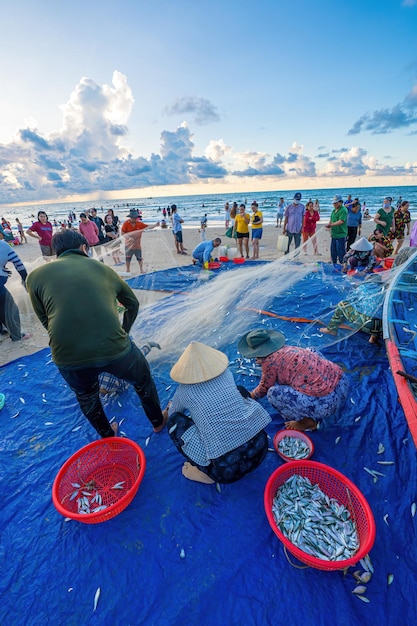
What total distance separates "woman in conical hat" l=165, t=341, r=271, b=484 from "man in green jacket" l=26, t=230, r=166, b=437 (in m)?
0.57

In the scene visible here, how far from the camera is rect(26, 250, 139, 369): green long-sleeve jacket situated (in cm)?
212

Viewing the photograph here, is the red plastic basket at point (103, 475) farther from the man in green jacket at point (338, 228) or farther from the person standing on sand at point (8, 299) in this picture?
the man in green jacket at point (338, 228)

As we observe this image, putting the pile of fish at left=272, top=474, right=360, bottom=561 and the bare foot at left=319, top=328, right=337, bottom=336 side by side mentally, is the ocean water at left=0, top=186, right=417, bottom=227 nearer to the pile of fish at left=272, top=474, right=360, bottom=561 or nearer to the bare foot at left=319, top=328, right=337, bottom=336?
the bare foot at left=319, top=328, right=337, bottom=336

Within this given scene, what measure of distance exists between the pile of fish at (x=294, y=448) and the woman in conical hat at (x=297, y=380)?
133 millimetres

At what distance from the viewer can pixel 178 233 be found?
37.8ft

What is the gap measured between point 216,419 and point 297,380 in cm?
95

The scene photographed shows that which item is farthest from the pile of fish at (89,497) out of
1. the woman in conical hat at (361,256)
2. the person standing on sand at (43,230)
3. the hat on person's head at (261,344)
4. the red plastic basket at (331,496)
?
the person standing on sand at (43,230)

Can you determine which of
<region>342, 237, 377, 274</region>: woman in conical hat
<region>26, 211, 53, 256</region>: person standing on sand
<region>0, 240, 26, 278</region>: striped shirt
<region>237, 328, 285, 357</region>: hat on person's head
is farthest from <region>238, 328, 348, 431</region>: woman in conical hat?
<region>26, 211, 53, 256</region>: person standing on sand

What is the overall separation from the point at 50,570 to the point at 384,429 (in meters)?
3.03

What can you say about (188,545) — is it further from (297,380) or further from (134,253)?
(134,253)

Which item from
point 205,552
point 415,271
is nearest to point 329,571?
point 205,552

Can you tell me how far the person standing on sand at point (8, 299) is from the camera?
467 centimetres

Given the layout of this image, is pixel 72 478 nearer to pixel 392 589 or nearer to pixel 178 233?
pixel 392 589

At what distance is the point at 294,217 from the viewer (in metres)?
9.08
